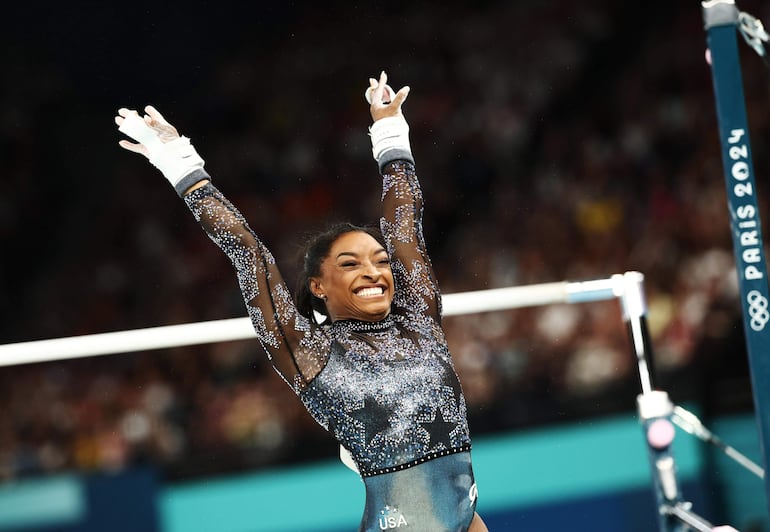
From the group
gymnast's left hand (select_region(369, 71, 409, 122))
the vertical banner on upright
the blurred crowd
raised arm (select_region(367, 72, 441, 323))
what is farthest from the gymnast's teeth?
the blurred crowd

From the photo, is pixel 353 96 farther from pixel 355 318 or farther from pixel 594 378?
pixel 355 318

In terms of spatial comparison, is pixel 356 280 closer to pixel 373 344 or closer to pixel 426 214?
pixel 373 344

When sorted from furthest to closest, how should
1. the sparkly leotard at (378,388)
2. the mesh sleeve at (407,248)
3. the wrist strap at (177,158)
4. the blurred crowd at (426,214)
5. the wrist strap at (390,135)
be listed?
the blurred crowd at (426,214)
the wrist strap at (390,135)
the mesh sleeve at (407,248)
the wrist strap at (177,158)
the sparkly leotard at (378,388)

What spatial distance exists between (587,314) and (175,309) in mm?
2713

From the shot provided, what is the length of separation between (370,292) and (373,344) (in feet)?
0.54

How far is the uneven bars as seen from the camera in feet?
10.7

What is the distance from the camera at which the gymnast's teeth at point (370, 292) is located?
299cm

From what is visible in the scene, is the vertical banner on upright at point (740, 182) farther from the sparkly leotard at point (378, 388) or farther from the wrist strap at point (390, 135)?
the wrist strap at point (390, 135)

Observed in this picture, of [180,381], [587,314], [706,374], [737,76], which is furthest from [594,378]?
[737,76]

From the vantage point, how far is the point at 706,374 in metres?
5.02

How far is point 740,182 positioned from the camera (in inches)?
104

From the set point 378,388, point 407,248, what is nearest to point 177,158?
point 407,248

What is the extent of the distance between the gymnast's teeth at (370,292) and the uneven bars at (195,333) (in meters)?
0.52

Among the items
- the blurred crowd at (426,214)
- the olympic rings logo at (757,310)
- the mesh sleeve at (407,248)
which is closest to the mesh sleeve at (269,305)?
the mesh sleeve at (407,248)
